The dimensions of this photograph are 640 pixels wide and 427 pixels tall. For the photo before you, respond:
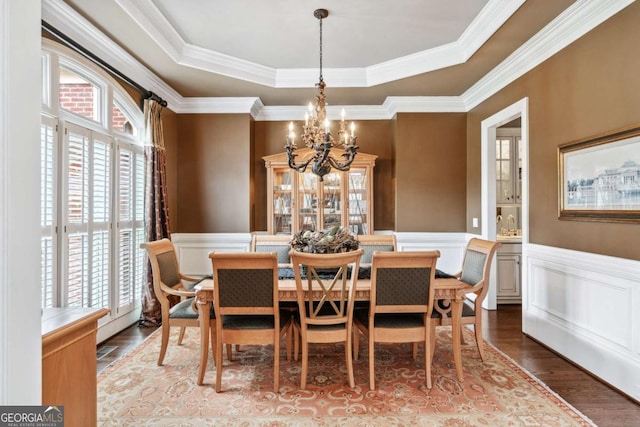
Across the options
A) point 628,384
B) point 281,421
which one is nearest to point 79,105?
point 281,421

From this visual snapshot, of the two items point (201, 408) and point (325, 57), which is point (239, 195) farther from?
point (201, 408)

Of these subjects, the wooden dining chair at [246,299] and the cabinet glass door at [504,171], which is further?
the cabinet glass door at [504,171]

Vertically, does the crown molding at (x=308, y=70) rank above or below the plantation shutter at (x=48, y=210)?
above

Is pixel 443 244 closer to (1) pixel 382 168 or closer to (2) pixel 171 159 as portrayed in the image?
(1) pixel 382 168

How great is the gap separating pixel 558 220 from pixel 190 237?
4216mm

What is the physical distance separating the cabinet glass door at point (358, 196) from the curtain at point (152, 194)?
236 cm

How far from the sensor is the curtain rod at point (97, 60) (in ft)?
8.45

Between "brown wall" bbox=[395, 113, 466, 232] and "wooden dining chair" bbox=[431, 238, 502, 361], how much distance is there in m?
1.73

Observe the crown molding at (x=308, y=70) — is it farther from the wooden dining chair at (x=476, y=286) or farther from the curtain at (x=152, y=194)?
the wooden dining chair at (x=476, y=286)

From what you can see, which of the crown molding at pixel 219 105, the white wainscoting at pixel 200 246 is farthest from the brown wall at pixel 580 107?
the white wainscoting at pixel 200 246

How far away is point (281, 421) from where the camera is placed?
2068 millimetres

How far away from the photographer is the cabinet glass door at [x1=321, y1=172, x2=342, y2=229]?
4.80 m

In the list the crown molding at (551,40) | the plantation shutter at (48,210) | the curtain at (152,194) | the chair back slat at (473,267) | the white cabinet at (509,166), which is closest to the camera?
the crown molding at (551,40)

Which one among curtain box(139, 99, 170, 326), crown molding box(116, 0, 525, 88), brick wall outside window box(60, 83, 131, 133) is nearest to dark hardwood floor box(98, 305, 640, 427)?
curtain box(139, 99, 170, 326)
